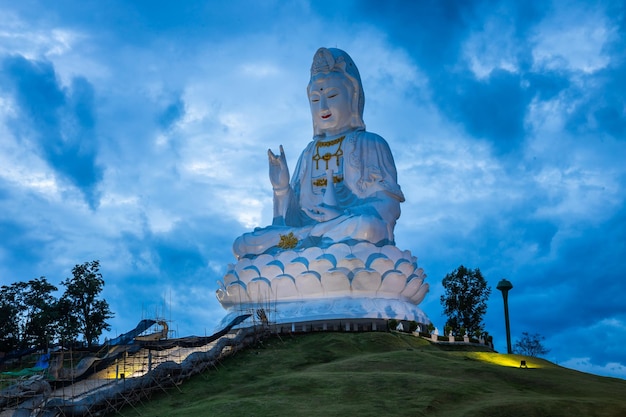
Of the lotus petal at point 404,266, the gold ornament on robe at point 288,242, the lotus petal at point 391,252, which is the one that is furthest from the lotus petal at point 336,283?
the gold ornament on robe at point 288,242

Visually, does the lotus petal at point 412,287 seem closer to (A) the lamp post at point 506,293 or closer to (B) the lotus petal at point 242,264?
(A) the lamp post at point 506,293

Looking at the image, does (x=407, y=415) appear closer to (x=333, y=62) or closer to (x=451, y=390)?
(x=451, y=390)

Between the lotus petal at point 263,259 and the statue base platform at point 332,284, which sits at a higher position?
the lotus petal at point 263,259

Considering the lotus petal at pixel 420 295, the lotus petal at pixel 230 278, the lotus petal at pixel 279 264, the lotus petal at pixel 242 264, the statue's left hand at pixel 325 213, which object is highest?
the statue's left hand at pixel 325 213

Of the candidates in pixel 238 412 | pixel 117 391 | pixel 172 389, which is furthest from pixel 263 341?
pixel 238 412

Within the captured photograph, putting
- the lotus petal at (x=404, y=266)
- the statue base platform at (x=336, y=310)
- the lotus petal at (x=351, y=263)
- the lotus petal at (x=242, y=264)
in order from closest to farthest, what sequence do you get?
the statue base platform at (x=336, y=310)
the lotus petal at (x=351, y=263)
the lotus petal at (x=404, y=266)
the lotus petal at (x=242, y=264)

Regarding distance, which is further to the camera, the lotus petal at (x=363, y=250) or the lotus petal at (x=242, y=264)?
the lotus petal at (x=242, y=264)

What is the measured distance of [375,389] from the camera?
11008 millimetres

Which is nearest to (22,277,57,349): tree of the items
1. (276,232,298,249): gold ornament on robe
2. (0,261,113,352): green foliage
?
(0,261,113,352): green foliage

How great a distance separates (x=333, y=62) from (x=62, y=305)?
35.9 ft

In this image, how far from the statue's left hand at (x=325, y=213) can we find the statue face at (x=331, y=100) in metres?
2.98

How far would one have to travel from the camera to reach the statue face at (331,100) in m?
22.4

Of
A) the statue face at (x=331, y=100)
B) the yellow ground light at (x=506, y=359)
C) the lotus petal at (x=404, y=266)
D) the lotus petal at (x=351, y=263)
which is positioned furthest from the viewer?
the statue face at (x=331, y=100)

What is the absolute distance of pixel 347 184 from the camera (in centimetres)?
2177
